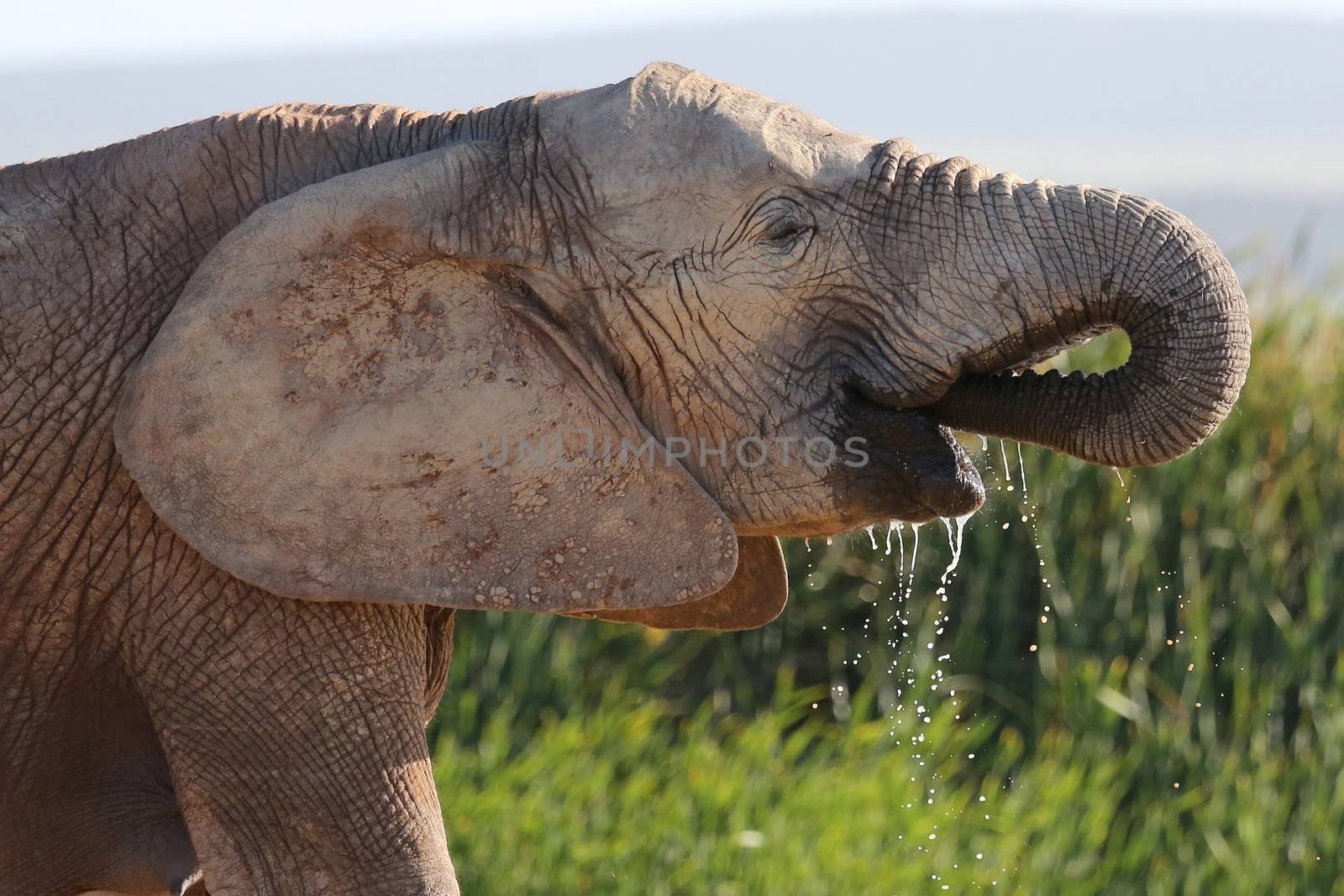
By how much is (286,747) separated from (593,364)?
2.40 ft

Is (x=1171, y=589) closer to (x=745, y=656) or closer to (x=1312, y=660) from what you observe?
(x=1312, y=660)

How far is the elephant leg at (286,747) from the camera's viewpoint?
2809 mm

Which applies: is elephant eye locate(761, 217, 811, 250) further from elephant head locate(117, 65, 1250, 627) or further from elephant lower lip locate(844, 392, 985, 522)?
elephant lower lip locate(844, 392, 985, 522)

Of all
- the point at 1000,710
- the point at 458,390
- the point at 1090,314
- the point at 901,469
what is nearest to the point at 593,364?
the point at 458,390

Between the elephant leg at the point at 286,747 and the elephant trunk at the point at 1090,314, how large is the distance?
3.26 feet

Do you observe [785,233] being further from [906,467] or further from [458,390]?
[458,390]

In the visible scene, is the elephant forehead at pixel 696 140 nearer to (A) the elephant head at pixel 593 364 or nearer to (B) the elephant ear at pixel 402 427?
(A) the elephant head at pixel 593 364

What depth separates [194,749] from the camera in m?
2.84

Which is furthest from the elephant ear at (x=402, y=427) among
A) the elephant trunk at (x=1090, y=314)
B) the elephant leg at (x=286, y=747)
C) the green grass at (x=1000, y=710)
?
the green grass at (x=1000, y=710)

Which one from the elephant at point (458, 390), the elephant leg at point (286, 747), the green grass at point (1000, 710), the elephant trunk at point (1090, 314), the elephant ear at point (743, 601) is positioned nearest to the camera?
the elephant trunk at point (1090, 314)

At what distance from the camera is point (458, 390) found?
8.94 feet

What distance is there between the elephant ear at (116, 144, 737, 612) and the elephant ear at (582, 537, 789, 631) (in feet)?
1.76

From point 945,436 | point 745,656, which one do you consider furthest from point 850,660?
point 945,436

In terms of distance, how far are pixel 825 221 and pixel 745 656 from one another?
5.32 metres
